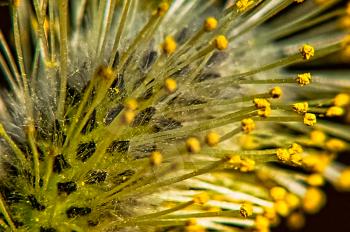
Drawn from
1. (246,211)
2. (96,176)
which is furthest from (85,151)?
(246,211)

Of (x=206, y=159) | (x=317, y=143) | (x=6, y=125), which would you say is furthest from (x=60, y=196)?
(x=317, y=143)

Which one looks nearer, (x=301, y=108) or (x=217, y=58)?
(x=301, y=108)

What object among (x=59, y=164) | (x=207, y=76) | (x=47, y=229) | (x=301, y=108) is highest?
(x=207, y=76)

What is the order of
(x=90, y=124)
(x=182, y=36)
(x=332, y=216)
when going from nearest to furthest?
(x=90, y=124)
(x=182, y=36)
(x=332, y=216)

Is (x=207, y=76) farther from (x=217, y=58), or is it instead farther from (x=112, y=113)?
(x=112, y=113)

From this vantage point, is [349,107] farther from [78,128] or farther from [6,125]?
[6,125]

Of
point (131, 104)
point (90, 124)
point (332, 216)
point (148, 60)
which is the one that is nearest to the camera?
point (131, 104)

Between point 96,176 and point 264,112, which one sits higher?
point 264,112
